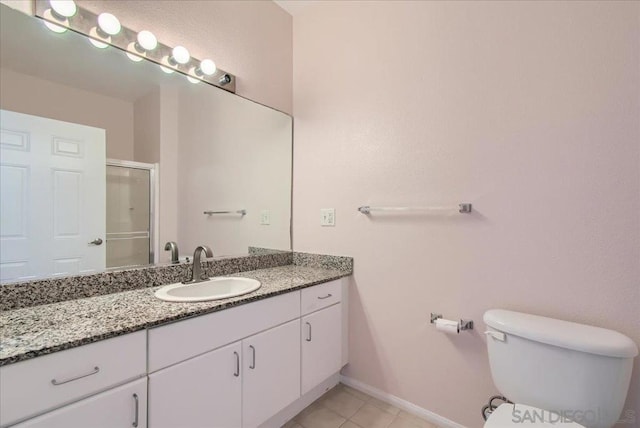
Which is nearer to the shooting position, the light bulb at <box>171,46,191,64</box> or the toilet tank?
the toilet tank

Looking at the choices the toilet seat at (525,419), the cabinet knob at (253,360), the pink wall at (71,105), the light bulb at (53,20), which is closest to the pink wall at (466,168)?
the toilet seat at (525,419)

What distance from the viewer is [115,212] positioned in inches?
52.7

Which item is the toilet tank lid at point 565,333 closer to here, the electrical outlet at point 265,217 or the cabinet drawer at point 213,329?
the cabinet drawer at point 213,329

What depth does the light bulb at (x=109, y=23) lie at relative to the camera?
4.02 ft

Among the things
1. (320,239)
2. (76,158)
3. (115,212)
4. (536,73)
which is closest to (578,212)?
(536,73)

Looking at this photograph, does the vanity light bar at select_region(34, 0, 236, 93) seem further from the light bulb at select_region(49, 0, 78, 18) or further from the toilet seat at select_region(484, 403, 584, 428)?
the toilet seat at select_region(484, 403, 584, 428)

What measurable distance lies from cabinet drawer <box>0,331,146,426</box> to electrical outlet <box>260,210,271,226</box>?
1.15 meters

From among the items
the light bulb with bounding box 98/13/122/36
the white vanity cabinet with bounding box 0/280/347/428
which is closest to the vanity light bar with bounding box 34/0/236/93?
the light bulb with bounding box 98/13/122/36

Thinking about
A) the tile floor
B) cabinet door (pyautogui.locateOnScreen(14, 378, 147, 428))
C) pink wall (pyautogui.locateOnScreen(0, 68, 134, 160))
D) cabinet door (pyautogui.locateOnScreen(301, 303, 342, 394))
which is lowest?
the tile floor

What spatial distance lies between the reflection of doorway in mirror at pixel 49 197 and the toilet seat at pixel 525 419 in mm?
1682

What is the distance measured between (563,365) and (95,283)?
1.86 meters

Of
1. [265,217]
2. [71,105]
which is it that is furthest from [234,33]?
[265,217]

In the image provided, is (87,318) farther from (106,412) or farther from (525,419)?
(525,419)

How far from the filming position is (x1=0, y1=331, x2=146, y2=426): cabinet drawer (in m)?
0.72
